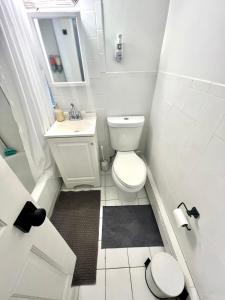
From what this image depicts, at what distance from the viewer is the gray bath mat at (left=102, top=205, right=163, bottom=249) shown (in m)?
1.25

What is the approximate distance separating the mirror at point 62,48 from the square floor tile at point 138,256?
1.66 meters

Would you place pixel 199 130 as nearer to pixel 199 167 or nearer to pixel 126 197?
pixel 199 167

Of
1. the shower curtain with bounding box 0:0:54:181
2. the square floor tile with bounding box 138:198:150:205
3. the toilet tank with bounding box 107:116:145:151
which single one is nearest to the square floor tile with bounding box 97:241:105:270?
the square floor tile with bounding box 138:198:150:205

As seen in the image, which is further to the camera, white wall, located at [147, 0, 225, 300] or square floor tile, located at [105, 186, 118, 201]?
square floor tile, located at [105, 186, 118, 201]

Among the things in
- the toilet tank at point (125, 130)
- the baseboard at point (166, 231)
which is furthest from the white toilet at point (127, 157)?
the baseboard at point (166, 231)

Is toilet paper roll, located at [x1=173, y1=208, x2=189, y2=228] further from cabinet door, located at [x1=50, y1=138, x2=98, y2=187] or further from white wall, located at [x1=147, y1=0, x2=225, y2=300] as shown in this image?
cabinet door, located at [x1=50, y1=138, x2=98, y2=187]

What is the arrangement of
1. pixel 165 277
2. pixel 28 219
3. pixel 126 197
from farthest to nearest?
1. pixel 126 197
2. pixel 165 277
3. pixel 28 219

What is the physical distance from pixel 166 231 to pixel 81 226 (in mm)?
792

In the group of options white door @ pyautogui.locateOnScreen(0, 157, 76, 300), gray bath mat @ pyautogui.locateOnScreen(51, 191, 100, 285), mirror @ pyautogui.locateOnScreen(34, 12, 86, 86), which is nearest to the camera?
white door @ pyautogui.locateOnScreen(0, 157, 76, 300)

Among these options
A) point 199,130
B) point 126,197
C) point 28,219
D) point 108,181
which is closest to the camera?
point 28,219

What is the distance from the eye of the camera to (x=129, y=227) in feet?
4.45

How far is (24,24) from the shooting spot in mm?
1073

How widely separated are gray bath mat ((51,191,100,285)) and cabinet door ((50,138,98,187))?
177 mm

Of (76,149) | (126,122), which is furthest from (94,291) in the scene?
(126,122)
